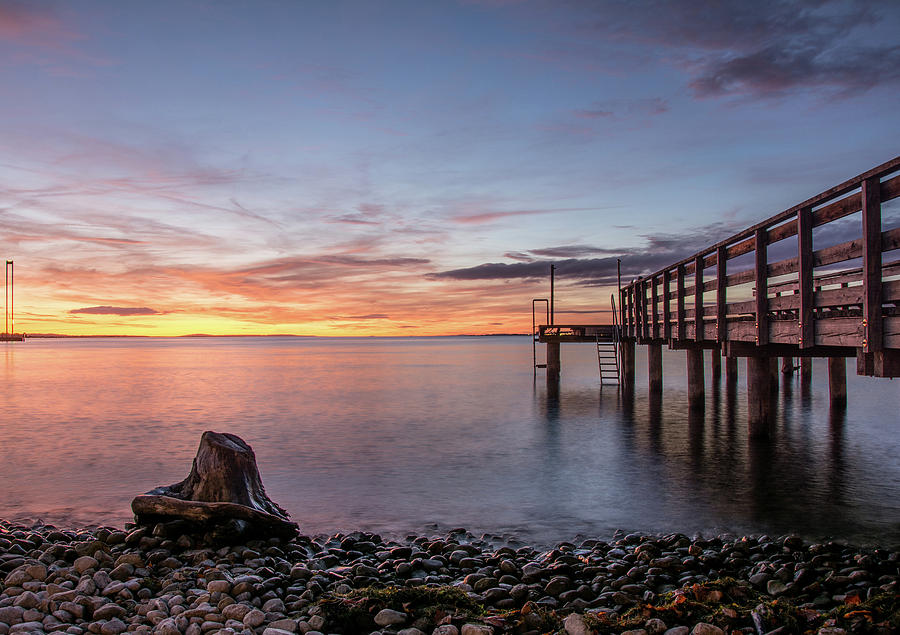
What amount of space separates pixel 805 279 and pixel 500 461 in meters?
7.42

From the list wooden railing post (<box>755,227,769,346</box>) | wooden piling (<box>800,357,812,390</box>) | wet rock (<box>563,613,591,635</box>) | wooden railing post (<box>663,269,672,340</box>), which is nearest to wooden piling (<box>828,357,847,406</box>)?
wooden piling (<box>800,357,812,390</box>)

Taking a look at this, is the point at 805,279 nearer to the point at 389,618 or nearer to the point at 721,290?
the point at 721,290

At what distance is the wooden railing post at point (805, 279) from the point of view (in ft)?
26.9

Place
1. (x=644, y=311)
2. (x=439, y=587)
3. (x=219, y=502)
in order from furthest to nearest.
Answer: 1. (x=644, y=311)
2. (x=219, y=502)
3. (x=439, y=587)

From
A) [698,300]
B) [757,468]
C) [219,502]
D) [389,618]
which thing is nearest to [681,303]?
[698,300]

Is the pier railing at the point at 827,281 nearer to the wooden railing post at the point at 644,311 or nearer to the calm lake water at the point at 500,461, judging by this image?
Result: the calm lake water at the point at 500,461

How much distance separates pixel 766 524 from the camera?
8570mm

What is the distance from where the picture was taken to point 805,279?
8227 millimetres

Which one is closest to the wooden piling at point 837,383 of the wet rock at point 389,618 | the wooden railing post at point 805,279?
the wooden railing post at point 805,279

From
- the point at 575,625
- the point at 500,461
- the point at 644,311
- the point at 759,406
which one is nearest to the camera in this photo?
the point at 575,625

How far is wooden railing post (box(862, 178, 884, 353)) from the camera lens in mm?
6805

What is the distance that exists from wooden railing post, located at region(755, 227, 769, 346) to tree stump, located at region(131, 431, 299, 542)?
738 cm

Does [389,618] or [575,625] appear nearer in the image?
[575,625]

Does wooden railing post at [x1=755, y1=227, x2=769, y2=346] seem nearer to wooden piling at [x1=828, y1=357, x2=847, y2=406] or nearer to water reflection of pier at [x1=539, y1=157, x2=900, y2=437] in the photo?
water reflection of pier at [x1=539, y1=157, x2=900, y2=437]
